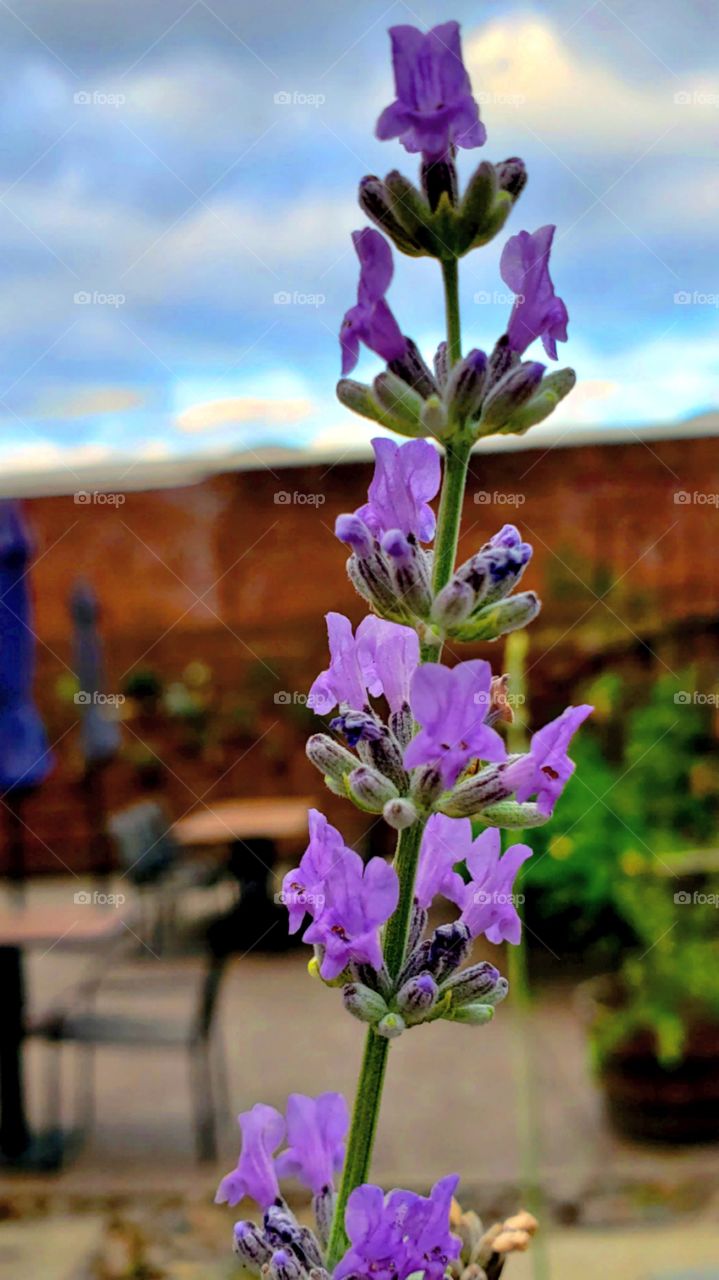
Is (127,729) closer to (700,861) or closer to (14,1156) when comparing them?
(14,1156)

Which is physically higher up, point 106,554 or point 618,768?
point 106,554

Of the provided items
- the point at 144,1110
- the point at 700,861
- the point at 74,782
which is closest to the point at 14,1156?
the point at 144,1110

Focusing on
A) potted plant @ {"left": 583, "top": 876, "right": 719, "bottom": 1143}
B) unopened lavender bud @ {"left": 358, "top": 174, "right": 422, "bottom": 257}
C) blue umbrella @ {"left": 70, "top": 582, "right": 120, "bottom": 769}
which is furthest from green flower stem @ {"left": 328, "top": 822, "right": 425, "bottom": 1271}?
blue umbrella @ {"left": 70, "top": 582, "right": 120, "bottom": 769}

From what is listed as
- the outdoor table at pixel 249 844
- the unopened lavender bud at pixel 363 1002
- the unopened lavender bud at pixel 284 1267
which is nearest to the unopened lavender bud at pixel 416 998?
the unopened lavender bud at pixel 363 1002

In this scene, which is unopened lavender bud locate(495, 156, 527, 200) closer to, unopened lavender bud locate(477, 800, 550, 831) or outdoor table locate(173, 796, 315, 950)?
unopened lavender bud locate(477, 800, 550, 831)

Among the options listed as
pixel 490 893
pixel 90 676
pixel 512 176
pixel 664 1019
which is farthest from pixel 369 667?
pixel 90 676

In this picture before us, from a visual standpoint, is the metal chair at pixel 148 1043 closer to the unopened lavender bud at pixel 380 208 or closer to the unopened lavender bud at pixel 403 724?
the unopened lavender bud at pixel 403 724
